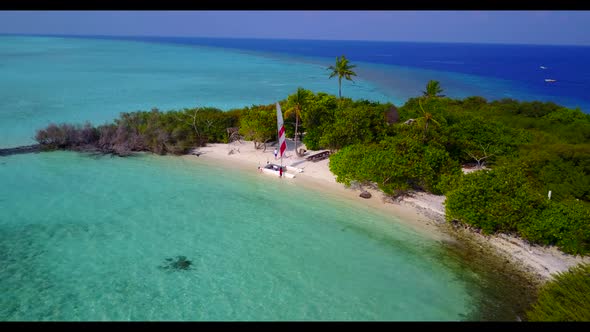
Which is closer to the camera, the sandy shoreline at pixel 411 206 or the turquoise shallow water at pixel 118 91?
the sandy shoreline at pixel 411 206

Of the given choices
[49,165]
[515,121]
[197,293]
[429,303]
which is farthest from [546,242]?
[49,165]

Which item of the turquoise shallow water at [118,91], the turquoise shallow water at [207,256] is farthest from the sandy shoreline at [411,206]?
the turquoise shallow water at [118,91]

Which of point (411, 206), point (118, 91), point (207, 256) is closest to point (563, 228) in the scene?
point (411, 206)

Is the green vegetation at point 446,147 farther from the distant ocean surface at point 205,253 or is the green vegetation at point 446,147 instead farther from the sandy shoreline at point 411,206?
the distant ocean surface at point 205,253

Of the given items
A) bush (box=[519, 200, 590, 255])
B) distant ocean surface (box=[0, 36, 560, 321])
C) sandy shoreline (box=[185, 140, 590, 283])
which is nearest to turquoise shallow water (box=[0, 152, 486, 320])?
distant ocean surface (box=[0, 36, 560, 321])

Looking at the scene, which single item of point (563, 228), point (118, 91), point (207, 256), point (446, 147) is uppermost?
point (118, 91)

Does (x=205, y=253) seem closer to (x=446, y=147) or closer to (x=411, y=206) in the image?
(x=411, y=206)
